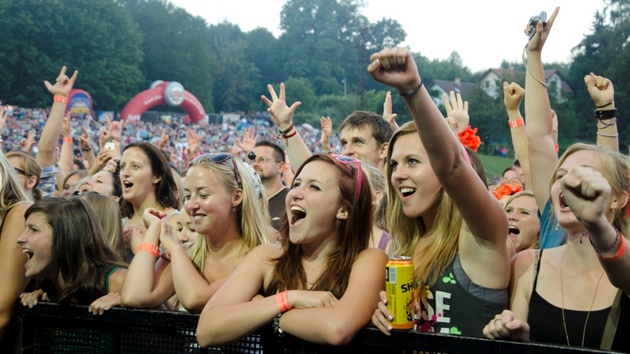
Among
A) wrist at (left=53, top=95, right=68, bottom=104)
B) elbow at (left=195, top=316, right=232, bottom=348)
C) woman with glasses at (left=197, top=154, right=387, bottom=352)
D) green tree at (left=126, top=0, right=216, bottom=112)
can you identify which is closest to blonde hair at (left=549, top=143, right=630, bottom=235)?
woman with glasses at (left=197, top=154, right=387, bottom=352)

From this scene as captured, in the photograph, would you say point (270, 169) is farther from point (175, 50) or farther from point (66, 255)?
point (175, 50)

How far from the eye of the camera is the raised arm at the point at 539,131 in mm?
3756

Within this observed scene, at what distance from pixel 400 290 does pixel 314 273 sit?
2.24 ft

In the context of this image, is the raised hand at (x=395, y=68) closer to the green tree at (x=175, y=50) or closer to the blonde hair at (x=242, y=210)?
the blonde hair at (x=242, y=210)

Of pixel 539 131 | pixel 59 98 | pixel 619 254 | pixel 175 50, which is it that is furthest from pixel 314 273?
pixel 175 50

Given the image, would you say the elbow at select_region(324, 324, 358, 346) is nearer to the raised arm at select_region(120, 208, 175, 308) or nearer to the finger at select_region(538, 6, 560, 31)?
the raised arm at select_region(120, 208, 175, 308)

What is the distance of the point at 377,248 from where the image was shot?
3.19 metres

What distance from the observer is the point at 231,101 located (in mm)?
99938

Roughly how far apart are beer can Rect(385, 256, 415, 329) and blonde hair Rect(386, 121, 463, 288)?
356mm

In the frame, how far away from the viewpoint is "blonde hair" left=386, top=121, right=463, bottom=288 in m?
2.74

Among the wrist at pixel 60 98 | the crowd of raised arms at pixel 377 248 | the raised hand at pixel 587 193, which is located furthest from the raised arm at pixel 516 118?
the wrist at pixel 60 98

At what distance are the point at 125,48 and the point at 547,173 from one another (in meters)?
79.6

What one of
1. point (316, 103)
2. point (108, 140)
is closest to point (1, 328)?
point (108, 140)

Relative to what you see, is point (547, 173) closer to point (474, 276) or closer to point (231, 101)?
point (474, 276)
